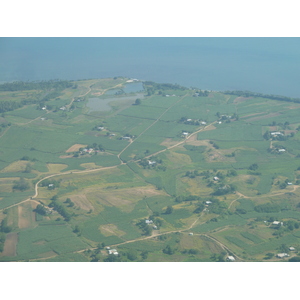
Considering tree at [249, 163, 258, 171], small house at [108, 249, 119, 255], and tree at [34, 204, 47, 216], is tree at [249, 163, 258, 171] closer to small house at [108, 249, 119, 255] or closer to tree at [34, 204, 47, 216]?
small house at [108, 249, 119, 255]

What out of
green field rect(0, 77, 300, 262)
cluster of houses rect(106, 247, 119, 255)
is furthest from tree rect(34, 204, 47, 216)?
cluster of houses rect(106, 247, 119, 255)

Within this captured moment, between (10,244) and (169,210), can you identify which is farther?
(169,210)

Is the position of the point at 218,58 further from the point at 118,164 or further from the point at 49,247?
the point at 49,247

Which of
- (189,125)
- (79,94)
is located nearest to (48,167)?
(189,125)

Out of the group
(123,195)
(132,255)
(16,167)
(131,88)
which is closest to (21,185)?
(16,167)

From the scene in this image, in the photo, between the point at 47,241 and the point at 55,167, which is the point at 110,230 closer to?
the point at 47,241
